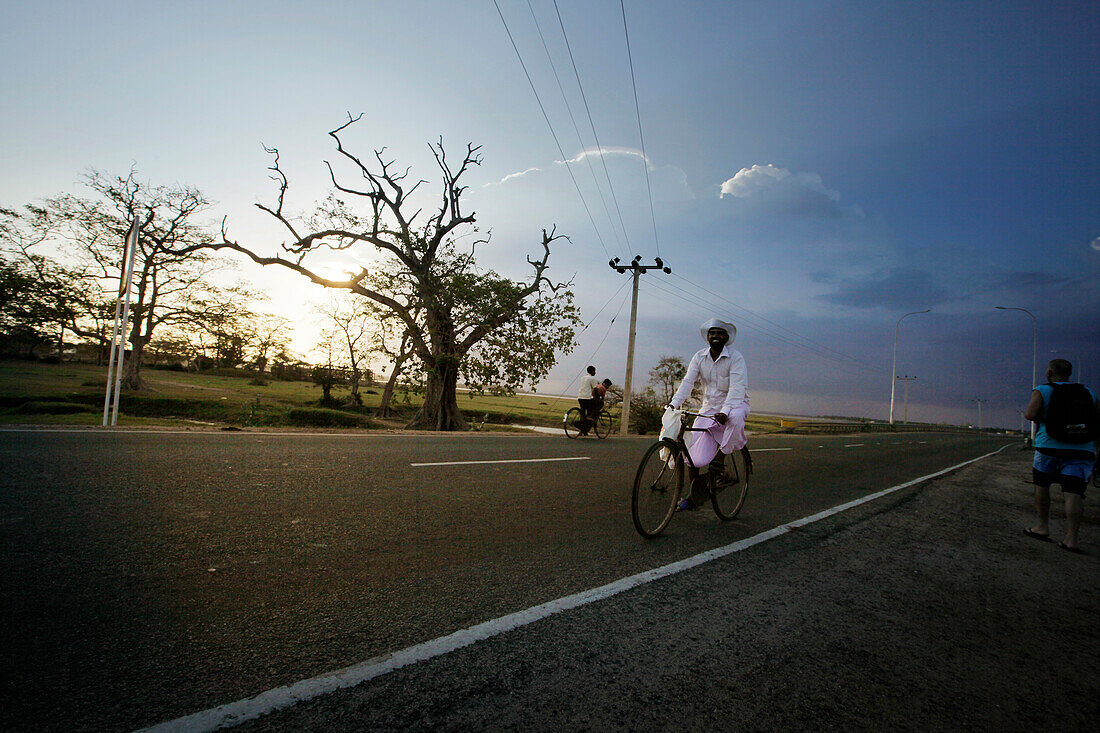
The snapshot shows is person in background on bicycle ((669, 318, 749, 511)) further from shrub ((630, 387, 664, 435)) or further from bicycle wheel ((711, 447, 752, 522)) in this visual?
shrub ((630, 387, 664, 435))

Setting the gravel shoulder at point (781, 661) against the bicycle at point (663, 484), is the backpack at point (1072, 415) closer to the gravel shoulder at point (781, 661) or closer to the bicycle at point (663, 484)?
the gravel shoulder at point (781, 661)

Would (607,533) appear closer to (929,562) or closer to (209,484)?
(929,562)

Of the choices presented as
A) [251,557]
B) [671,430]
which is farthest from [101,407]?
[671,430]

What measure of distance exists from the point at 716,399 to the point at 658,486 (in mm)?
1175

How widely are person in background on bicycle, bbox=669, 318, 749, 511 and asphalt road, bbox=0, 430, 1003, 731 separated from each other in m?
0.70

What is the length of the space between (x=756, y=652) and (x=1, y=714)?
119 inches

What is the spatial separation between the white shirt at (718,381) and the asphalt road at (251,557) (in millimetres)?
Answer: 1262

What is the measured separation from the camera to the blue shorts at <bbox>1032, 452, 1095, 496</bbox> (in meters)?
5.05

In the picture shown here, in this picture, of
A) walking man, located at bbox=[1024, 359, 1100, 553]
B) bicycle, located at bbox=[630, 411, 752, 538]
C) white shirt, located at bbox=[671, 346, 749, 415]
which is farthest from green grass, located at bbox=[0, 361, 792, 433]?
walking man, located at bbox=[1024, 359, 1100, 553]

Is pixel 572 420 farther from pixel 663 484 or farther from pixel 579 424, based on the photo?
pixel 663 484

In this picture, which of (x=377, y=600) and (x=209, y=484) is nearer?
(x=377, y=600)

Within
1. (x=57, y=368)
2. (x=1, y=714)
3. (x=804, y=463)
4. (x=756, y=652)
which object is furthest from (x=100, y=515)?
(x=57, y=368)

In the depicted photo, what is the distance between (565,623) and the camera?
103 inches

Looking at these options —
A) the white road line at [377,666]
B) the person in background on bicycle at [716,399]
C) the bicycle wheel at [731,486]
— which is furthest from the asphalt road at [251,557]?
the person in background on bicycle at [716,399]
